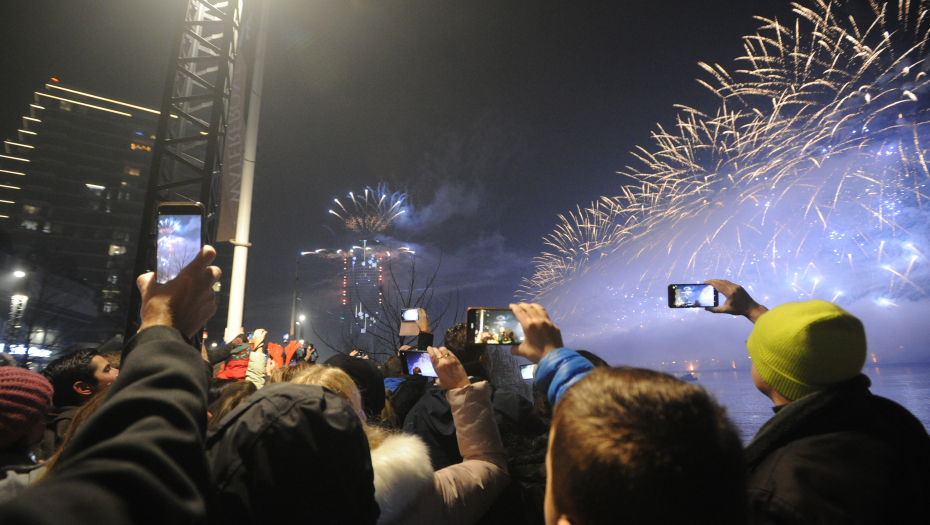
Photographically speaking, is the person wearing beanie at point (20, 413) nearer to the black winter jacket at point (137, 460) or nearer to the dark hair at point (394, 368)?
the black winter jacket at point (137, 460)

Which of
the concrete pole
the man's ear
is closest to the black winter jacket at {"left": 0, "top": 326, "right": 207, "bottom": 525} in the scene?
the man's ear

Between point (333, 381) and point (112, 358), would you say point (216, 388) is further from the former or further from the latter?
point (333, 381)

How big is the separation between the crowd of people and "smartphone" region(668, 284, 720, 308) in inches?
52.8

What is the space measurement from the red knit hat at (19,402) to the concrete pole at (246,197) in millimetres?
5897

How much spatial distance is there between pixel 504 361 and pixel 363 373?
25.2ft

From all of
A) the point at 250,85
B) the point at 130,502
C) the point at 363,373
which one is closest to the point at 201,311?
the point at 130,502

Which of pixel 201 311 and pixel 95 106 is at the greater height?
pixel 95 106

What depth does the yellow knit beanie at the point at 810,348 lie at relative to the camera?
1655 mm

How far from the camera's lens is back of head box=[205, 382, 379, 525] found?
1.09 metres

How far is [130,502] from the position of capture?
762 mm

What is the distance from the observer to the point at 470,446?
224cm

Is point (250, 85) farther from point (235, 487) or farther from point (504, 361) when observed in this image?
point (235, 487)

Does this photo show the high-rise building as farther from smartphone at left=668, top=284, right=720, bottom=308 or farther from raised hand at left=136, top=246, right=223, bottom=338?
smartphone at left=668, top=284, right=720, bottom=308

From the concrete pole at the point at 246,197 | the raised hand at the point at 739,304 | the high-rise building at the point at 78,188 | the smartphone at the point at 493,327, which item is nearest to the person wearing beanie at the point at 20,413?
the smartphone at the point at 493,327
